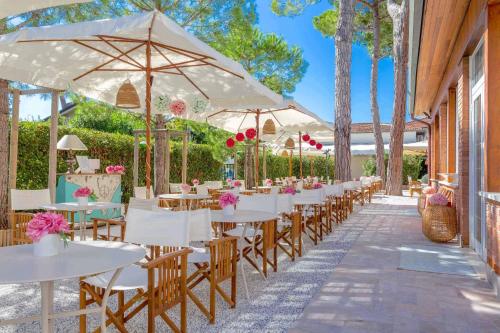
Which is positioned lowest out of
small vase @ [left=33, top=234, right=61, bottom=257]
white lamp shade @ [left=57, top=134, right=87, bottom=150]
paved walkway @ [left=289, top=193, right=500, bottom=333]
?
paved walkway @ [left=289, top=193, right=500, bottom=333]

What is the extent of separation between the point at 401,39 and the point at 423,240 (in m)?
10.7

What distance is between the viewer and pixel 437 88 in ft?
32.3

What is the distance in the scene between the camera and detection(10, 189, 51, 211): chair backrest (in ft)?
15.8

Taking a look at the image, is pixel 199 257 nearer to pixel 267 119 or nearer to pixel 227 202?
pixel 227 202

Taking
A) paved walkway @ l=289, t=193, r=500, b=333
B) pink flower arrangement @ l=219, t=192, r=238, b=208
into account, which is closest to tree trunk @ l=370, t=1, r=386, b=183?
paved walkway @ l=289, t=193, r=500, b=333

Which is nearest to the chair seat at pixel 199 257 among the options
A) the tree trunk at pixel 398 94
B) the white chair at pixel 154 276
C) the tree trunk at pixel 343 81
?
the white chair at pixel 154 276

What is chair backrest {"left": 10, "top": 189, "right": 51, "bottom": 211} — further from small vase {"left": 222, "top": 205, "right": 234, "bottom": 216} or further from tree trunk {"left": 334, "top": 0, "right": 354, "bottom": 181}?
tree trunk {"left": 334, "top": 0, "right": 354, "bottom": 181}

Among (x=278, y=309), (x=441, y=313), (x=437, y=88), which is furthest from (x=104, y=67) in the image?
(x=437, y=88)

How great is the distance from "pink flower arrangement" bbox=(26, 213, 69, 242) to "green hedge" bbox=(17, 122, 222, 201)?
223 inches

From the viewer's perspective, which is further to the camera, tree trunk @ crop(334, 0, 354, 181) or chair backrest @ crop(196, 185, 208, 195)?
tree trunk @ crop(334, 0, 354, 181)

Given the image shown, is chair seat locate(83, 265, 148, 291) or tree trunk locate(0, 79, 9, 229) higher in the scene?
tree trunk locate(0, 79, 9, 229)

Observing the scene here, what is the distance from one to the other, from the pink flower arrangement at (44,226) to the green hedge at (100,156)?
18.6 feet

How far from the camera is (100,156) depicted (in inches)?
358

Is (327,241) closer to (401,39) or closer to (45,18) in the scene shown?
(45,18)
